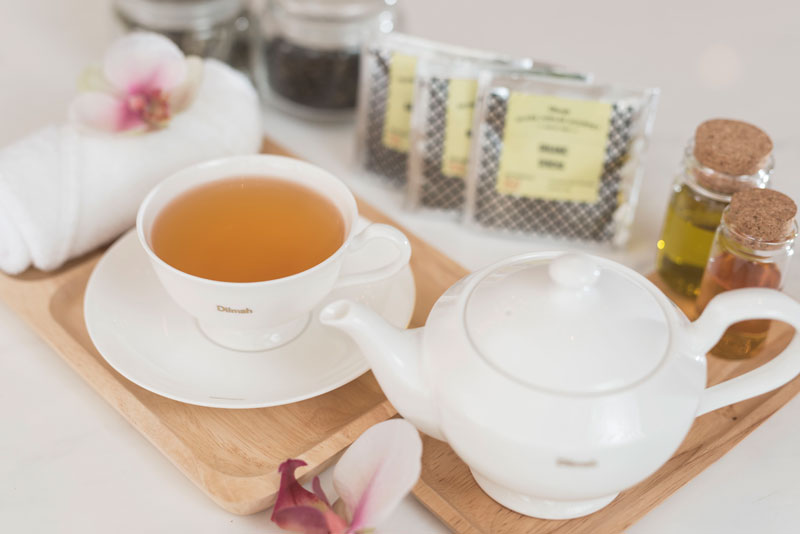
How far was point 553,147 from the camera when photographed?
0.90 m

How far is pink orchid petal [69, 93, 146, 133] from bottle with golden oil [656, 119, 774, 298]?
1.79ft

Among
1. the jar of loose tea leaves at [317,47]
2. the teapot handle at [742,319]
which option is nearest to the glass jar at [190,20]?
the jar of loose tea leaves at [317,47]

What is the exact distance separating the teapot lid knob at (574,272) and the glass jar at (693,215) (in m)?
0.31

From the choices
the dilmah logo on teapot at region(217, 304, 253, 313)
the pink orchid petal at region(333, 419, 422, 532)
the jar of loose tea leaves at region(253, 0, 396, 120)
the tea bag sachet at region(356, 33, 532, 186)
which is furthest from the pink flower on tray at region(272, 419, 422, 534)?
the jar of loose tea leaves at region(253, 0, 396, 120)

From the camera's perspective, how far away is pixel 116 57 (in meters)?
0.88

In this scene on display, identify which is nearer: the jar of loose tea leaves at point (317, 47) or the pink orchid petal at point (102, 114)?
the pink orchid petal at point (102, 114)

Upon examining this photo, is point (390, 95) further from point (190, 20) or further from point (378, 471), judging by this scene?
point (378, 471)

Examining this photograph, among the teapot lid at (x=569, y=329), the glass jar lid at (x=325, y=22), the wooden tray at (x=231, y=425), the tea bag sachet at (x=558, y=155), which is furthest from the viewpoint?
the glass jar lid at (x=325, y=22)

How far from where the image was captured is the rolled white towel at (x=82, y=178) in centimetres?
81

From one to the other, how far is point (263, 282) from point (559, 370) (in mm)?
242

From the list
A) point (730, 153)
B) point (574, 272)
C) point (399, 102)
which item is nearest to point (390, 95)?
point (399, 102)

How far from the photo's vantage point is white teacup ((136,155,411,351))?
2.17ft

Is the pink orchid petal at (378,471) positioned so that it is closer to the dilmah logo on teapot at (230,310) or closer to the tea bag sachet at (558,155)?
the dilmah logo on teapot at (230,310)

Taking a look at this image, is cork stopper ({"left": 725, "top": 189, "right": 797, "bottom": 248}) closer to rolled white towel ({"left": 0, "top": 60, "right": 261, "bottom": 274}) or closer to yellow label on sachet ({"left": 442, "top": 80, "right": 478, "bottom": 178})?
yellow label on sachet ({"left": 442, "top": 80, "right": 478, "bottom": 178})
